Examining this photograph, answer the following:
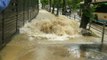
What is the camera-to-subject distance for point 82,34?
56.0ft

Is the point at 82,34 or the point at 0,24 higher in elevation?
the point at 0,24

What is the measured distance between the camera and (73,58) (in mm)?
9938

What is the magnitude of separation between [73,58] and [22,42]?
12.9ft

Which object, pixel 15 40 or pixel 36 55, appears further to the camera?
pixel 15 40

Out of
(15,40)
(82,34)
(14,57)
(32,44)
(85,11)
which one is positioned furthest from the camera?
(85,11)

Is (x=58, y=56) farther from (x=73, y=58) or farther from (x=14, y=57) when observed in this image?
(x=14, y=57)

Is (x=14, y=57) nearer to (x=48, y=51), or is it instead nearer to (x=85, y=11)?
(x=48, y=51)

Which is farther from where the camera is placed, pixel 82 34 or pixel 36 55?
pixel 82 34

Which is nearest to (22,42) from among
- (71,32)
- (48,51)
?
(48,51)

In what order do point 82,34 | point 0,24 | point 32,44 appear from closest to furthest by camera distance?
point 0,24, point 32,44, point 82,34

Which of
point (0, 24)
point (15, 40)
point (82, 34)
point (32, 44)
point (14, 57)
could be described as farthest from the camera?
point (82, 34)

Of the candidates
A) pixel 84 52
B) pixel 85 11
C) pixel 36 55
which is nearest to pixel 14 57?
pixel 36 55

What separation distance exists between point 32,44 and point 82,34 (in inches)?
202

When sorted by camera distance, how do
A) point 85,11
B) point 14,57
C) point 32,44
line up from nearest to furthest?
point 14,57 < point 32,44 < point 85,11
